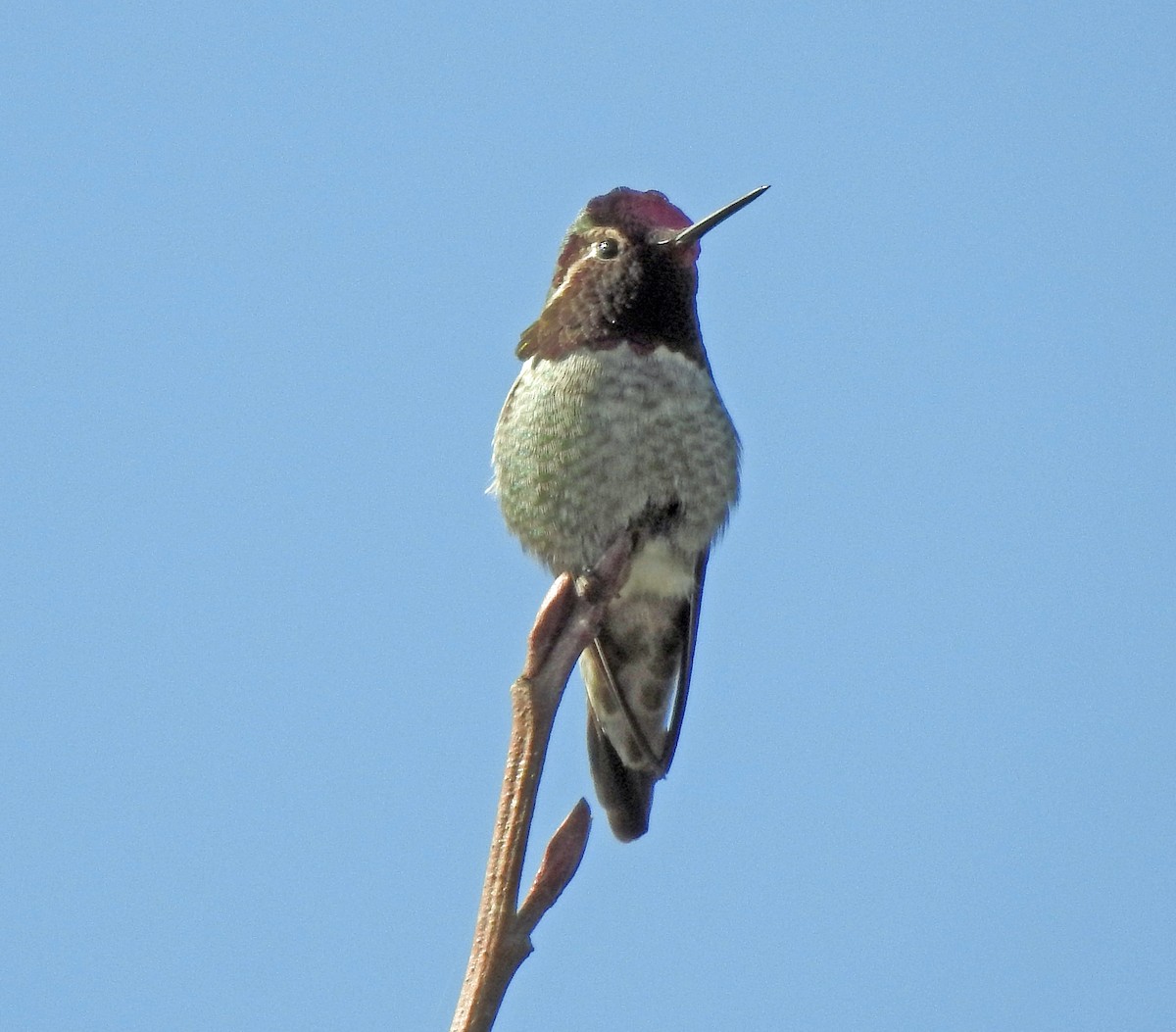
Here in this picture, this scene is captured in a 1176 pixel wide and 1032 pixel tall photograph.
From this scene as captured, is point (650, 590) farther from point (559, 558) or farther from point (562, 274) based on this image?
point (562, 274)

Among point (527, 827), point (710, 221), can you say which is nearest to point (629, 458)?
point (710, 221)

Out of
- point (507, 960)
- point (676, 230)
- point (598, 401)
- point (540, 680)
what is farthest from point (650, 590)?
point (507, 960)

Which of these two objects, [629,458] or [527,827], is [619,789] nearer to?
[629,458]

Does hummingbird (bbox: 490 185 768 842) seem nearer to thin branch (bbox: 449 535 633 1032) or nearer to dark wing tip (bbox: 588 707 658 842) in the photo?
dark wing tip (bbox: 588 707 658 842)

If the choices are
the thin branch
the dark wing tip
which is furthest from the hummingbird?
the thin branch

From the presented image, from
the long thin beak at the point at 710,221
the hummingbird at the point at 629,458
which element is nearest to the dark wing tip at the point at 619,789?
the hummingbird at the point at 629,458

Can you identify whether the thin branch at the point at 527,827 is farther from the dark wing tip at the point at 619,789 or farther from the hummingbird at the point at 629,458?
the hummingbird at the point at 629,458
